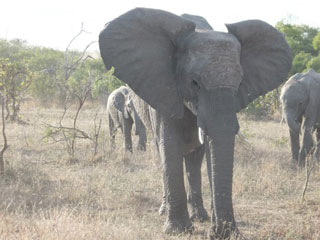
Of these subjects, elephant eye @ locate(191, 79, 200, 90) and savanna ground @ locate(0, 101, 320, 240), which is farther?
savanna ground @ locate(0, 101, 320, 240)

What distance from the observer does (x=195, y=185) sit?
5312mm

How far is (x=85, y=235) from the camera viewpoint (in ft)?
12.9

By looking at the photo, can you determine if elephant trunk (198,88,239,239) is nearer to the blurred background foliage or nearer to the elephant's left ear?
the elephant's left ear

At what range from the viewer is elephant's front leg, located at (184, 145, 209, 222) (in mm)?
5250

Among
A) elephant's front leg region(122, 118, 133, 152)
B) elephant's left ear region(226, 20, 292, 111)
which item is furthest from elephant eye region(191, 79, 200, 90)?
elephant's front leg region(122, 118, 133, 152)

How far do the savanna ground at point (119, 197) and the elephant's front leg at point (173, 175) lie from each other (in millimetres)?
145

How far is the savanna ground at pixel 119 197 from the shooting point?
4.36 metres

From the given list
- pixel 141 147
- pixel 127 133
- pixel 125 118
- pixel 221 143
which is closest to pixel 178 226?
pixel 221 143

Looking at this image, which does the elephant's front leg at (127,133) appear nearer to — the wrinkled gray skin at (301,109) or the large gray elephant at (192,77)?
the wrinkled gray skin at (301,109)

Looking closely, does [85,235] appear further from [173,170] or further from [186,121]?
[186,121]

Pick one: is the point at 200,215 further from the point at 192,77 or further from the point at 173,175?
the point at 192,77

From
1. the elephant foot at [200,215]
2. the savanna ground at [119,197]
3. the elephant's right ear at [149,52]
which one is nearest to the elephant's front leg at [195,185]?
the elephant foot at [200,215]

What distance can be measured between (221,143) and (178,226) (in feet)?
4.27

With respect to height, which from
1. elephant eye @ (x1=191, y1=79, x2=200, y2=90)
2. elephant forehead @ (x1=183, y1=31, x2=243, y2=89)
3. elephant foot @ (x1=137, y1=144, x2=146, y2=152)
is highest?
elephant forehead @ (x1=183, y1=31, x2=243, y2=89)
